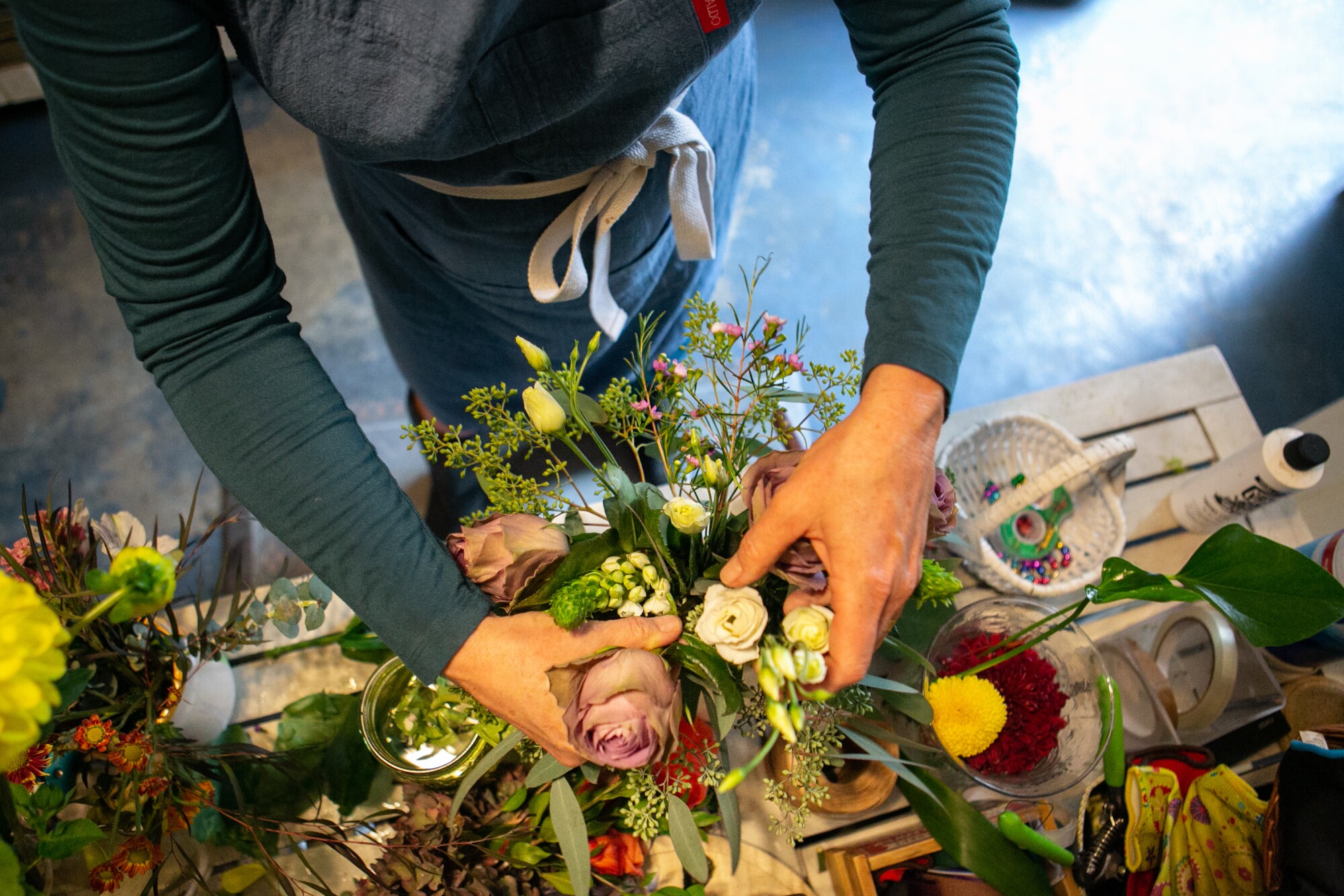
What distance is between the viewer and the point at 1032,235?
2021 mm

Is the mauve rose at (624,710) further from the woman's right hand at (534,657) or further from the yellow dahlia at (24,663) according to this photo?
the yellow dahlia at (24,663)

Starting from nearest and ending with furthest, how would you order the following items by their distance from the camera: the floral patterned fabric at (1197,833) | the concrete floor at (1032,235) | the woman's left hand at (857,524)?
1. the woman's left hand at (857,524)
2. the floral patterned fabric at (1197,833)
3. the concrete floor at (1032,235)

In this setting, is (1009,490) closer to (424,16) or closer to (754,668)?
(754,668)

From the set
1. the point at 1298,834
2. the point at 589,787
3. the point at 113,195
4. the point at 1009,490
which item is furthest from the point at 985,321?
the point at 113,195

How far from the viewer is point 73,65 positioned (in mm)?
451

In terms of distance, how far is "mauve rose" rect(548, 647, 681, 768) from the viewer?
443 mm

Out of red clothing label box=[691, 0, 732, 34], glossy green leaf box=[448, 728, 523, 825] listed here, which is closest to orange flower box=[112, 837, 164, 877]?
glossy green leaf box=[448, 728, 523, 825]

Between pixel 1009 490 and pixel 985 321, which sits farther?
pixel 985 321

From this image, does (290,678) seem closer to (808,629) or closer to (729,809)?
(729,809)

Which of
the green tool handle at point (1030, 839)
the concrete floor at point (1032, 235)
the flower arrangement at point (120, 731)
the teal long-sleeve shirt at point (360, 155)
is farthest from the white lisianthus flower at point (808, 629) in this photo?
the concrete floor at point (1032, 235)

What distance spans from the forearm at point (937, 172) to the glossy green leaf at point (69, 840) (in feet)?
1.94

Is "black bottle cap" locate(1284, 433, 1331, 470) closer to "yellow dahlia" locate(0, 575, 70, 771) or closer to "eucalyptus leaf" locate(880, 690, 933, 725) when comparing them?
"eucalyptus leaf" locate(880, 690, 933, 725)

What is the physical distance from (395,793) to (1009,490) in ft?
2.57

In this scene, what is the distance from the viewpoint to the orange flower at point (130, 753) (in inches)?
23.4
